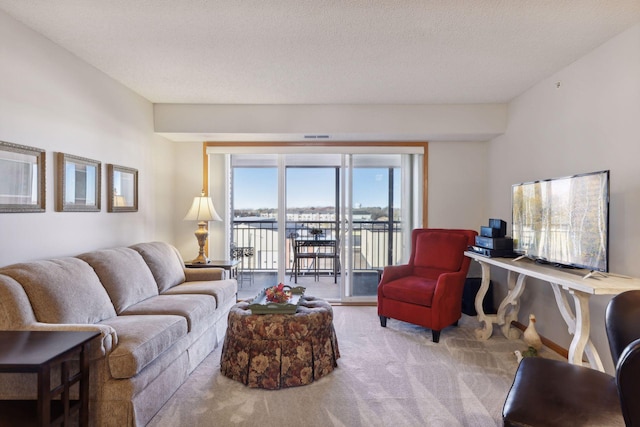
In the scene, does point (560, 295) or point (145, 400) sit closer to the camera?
point (145, 400)

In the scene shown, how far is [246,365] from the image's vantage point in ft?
7.67

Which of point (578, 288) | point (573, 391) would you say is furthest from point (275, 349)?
point (578, 288)

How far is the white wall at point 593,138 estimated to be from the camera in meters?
2.21

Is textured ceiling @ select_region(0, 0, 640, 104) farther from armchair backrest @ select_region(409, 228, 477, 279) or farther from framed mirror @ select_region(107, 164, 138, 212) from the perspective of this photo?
armchair backrest @ select_region(409, 228, 477, 279)

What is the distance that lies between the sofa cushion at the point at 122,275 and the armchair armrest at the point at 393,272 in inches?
88.4

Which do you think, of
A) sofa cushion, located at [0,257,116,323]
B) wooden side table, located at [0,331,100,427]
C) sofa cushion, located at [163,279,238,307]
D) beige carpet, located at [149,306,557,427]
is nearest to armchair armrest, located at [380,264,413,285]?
beige carpet, located at [149,306,557,427]

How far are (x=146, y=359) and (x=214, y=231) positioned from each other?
8.90 ft

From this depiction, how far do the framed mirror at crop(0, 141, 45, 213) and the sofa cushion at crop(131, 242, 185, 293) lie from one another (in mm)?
960

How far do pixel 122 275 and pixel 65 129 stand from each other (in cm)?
119

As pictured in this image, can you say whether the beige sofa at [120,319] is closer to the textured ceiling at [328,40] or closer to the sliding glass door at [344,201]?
the textured ceiling at [328,40]

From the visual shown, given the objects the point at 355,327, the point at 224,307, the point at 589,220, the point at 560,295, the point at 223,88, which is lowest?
the point at 355,327

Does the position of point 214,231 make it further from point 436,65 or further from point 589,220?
point 589,220

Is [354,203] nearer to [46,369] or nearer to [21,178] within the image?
[21,178]

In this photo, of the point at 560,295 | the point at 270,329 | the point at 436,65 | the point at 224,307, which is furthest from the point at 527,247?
the point at 224,307
